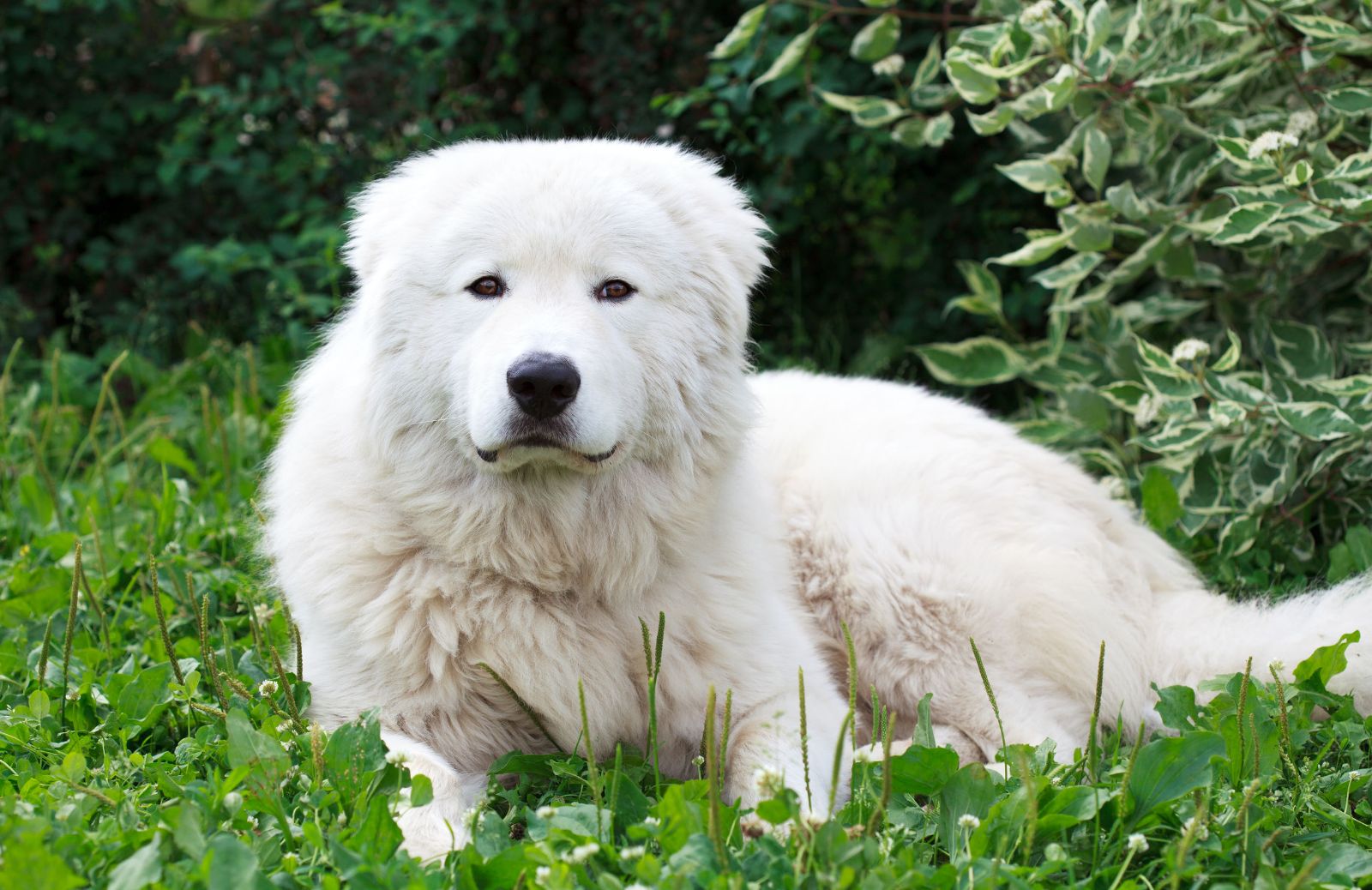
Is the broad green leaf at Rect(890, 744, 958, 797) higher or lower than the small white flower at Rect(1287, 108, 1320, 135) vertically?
lower

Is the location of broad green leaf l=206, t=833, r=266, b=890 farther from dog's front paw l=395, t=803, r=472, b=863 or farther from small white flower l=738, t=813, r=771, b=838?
small white flower l=738, t=813, r=771, b=838

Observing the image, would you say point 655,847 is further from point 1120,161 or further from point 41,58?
point 41,58

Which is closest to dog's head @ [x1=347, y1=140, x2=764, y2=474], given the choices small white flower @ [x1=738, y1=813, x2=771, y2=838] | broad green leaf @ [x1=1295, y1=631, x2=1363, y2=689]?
small white flower @ [x1=738, y1=813, x2=771, y2=838]

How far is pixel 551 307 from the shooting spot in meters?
2.39

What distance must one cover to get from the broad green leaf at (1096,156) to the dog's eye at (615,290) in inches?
74.0

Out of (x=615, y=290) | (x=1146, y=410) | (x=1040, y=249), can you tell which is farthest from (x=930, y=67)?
(x=615, y=290)

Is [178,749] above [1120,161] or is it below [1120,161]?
below

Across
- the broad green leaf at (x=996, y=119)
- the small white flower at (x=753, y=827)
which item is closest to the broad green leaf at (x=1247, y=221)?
the broad green leaf at (x=996, y=119)

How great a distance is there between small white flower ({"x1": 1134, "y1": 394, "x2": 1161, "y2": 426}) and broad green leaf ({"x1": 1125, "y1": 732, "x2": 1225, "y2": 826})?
1626 millimetres

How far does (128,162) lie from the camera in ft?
19.6

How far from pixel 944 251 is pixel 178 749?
3875 millimetres

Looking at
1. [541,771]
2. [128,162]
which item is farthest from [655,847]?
[128,162]

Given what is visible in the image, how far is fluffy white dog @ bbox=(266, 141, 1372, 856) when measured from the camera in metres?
2.44

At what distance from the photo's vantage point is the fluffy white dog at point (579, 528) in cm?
244
